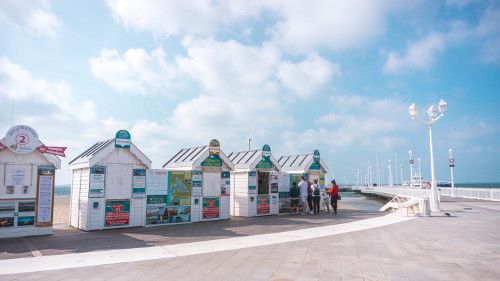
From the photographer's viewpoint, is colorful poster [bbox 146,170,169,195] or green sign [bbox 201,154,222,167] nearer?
colorful poster [bbox 146,170,169,195]

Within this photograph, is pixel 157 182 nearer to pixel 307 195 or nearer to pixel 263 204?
pixel 263 204

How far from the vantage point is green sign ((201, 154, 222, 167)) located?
15.1 meters

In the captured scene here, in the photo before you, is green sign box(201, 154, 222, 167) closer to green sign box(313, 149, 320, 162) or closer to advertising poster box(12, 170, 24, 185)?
advertising poster box(12, 170, 24, 185)

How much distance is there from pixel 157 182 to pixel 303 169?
30.2 ft

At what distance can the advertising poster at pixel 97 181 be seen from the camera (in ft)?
38.6

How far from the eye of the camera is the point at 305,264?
21.7 ft

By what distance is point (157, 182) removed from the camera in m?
13.4

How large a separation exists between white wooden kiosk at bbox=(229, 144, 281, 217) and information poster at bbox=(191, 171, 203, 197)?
9.47ft

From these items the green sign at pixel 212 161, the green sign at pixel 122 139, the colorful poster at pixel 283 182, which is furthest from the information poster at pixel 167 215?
the colorful poster at pixel 283 182

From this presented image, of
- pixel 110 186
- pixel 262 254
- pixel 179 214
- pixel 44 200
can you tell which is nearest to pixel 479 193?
pixel 179 214

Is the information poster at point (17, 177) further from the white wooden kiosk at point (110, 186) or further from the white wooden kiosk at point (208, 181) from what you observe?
the white wooden kiosk at point (208, 181)

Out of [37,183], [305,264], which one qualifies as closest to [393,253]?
[305,264]

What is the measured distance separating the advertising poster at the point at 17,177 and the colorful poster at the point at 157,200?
13.8 ft

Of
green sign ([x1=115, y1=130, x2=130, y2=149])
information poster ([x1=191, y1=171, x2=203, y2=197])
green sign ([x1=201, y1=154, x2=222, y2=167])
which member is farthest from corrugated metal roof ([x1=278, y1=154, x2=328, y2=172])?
green sign ([x1=115, y1=130, x2=130, y2=149])
